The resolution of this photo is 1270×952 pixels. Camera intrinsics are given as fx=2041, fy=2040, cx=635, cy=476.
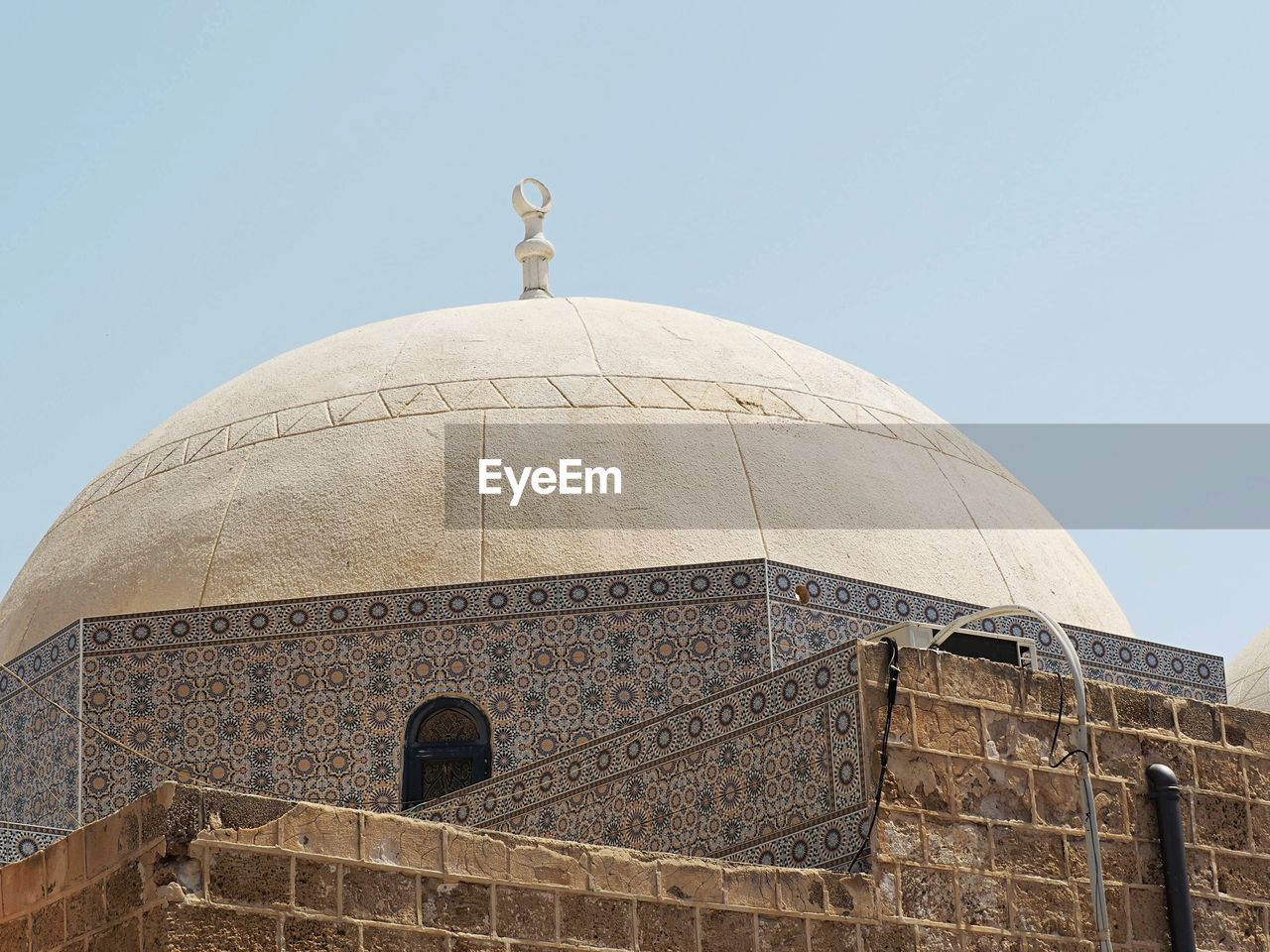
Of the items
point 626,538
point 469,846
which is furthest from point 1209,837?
point 626,538

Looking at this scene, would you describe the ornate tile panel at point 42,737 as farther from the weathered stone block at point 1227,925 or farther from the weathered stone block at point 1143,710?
the weathered stone block at point 1227,925

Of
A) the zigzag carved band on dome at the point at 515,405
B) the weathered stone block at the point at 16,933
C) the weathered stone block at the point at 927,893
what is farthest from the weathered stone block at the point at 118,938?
the zigzag carved band on dome at the point at 515,405

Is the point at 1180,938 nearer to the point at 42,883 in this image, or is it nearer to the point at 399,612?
the point at 42,883

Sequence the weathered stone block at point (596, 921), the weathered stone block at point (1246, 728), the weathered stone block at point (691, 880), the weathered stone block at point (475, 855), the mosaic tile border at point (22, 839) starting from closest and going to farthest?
the weathered stone block at point (475, 855) < the weathered stone block at point (596, 921) < the weathered stone block at point (691, 880) < the weathered stone block at point (1246, 728) < the mosaic tile border at point (22, 839)

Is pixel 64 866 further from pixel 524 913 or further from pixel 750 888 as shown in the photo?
pixel 750 888

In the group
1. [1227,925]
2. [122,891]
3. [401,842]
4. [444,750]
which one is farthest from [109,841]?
[444,750]

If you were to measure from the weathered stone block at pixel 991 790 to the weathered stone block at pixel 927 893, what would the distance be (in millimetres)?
187

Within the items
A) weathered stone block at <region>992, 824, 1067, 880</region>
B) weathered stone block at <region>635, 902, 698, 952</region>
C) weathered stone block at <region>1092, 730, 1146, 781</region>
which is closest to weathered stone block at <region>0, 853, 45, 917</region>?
weathered stone block at <region>635, 902, 698, 952</region>

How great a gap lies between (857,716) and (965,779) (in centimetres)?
34

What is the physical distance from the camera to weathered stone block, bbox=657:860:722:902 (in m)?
4.54

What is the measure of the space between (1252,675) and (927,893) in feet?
28.7

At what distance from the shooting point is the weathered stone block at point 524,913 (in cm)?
430

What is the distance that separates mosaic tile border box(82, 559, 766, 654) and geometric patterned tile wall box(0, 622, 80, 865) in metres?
0.41

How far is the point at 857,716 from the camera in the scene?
15.8 ft
